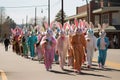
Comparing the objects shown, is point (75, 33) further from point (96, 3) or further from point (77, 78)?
point (96, 3)

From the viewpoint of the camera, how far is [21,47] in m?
37.5

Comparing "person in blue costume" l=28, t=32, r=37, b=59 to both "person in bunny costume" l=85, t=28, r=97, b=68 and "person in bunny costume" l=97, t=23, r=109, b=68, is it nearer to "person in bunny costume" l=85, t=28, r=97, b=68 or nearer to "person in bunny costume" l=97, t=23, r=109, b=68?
"person in bunny costume" l=85, t=28, r=97, b=68

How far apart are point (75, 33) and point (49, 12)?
5794 centimetres

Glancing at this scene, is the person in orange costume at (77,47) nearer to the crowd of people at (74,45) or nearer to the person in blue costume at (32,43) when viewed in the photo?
the crowd of people at (74,45)

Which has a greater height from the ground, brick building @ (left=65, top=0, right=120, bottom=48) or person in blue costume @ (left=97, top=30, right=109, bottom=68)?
brick building @ (left=65, top=0, right=120, bottom=48)

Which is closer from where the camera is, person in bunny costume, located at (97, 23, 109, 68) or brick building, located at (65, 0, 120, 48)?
person in bunny costume, located at (97, 23, 109, 68)

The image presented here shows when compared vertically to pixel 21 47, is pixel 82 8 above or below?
above

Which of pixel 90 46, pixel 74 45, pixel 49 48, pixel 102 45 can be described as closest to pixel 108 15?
pixel 90 46

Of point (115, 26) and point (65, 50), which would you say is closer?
point (65, 50)

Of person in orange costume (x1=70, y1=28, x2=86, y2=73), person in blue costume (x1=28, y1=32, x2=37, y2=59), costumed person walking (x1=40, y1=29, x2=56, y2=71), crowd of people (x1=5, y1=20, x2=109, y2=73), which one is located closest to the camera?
person in orange costume (x1=70, y1=28, x2=86, y2=73)

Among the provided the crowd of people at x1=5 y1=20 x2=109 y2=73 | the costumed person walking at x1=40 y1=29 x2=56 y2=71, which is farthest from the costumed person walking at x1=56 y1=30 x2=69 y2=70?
the costumed person walking at x1=40 y1=29 x2=56 y2=71

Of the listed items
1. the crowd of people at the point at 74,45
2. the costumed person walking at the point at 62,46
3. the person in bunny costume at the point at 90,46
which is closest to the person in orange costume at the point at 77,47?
the crowd of people at the point at 74,45

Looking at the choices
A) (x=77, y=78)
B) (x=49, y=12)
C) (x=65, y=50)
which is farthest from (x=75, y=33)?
(x=49, y=12)

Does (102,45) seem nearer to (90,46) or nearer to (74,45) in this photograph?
(90,46)
